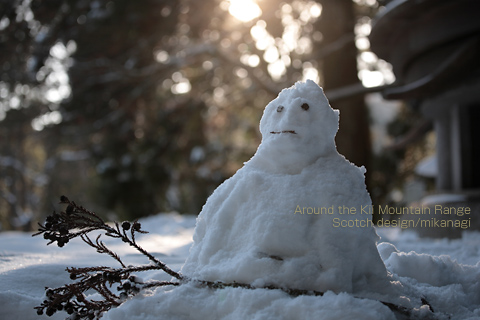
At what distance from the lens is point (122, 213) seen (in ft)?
35.4

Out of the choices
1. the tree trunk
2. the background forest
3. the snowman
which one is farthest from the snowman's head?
the tree trunk

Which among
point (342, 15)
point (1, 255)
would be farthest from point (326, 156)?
point (342, 15)

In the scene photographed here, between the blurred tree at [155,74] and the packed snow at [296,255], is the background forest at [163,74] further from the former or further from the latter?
the packed snow at [296,255]

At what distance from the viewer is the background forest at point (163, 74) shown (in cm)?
748

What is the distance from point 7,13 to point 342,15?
20.8ft

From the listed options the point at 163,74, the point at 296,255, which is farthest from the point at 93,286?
the point at 163,74

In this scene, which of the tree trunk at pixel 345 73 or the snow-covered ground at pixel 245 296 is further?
the tree trunk at pixel 345 73

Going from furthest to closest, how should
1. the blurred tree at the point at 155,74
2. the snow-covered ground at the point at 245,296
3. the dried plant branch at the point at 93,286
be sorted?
the blurred tree at the point at 155,74 < the dried plant branch at the point at 93,286 < the snow-covered ground at the point at 245,296

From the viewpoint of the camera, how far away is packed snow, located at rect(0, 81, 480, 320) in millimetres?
1509

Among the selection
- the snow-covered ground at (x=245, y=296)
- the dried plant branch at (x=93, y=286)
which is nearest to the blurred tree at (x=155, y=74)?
the snow-covered ground at (x=245, y=296)

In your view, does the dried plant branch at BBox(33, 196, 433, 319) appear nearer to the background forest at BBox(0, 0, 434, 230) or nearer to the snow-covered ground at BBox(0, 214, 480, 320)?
the snow-covered ground at BBox(0, 214, 480, 320)

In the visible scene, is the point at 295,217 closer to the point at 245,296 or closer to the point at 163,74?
the point at 245,296

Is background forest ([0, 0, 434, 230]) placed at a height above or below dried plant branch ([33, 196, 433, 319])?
above

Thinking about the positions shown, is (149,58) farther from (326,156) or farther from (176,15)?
(326,156)
